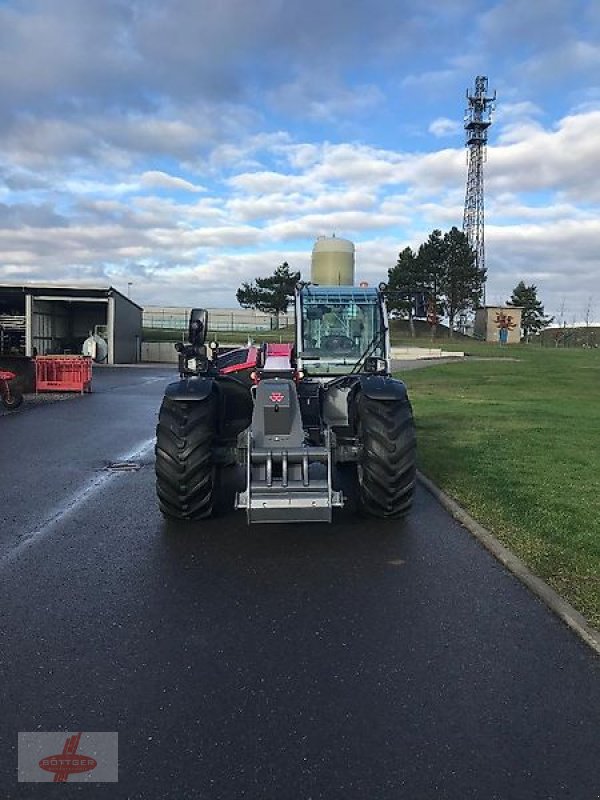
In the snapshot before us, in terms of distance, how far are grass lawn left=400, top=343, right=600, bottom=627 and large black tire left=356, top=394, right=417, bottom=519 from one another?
989 mm

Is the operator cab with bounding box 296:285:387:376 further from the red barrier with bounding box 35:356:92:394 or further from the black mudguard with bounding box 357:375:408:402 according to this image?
the red barrier with bounding box 35:356:92:394

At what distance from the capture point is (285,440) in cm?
686

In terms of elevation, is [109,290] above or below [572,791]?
above

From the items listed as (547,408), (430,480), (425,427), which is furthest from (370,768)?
(547,408)

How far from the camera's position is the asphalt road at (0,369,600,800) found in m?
3.22

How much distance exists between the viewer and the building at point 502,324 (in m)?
77.5

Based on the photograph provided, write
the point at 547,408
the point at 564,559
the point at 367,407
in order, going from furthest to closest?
1. the point at 547,408
2. the point at 367,407
3. the point at 564,559

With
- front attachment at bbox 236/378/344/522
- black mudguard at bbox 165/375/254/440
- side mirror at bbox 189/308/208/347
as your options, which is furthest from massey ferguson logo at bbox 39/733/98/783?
side mirror at bbox 189/308/208/347

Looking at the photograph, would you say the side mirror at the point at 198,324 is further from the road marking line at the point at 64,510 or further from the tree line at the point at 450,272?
the tree line at the point at 450,272

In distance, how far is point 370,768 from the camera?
322cm

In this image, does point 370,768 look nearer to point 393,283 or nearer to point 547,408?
point 547,408

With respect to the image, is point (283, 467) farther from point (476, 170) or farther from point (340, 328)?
point (476, 170)

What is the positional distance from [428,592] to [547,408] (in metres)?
15.0

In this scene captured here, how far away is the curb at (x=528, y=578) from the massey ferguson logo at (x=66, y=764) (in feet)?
9.68
